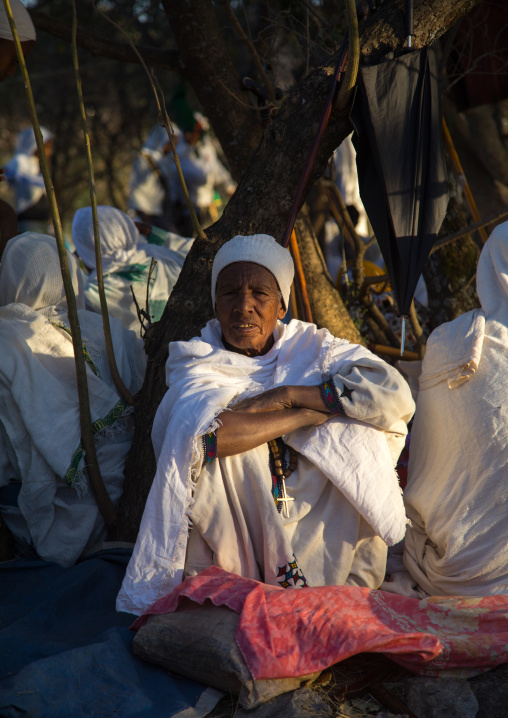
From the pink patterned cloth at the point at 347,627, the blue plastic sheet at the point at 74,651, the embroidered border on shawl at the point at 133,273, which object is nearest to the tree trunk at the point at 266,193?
the blue plastic sheet at the point at 74,651

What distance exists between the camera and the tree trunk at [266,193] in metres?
3.20

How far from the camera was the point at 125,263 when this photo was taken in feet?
19.7

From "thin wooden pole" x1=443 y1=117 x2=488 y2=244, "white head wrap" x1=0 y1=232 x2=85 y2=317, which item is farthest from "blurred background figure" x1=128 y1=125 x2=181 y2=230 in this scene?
Result: "white head wrap" x1=0 y1=232 x2=85 y2=317

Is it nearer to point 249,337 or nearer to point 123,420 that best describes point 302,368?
point 249,337

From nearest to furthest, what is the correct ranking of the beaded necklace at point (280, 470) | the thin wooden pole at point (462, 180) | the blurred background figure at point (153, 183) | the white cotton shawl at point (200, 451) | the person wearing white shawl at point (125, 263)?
the white cotton shawl at point (200, 451) → the beaded necklace at point (280, 470) → the thin wooden pole at point (462, 180) → the person wearing white shawl at point (125, 263) → the blurred background figure at point (153, 183)

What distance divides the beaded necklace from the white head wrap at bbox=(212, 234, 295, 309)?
72 centimetres

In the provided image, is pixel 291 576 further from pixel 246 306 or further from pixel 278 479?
pixel 246 306

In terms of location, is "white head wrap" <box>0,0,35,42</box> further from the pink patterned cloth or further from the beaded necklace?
the pink patterned cloth

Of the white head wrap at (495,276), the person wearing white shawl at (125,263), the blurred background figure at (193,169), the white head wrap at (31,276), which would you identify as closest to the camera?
the white head wrap at (495,276)

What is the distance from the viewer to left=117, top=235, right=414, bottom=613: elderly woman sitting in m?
2.50

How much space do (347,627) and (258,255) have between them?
150cm

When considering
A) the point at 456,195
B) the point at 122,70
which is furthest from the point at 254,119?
the point at 122,70

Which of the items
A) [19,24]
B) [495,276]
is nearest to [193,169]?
[19,24]

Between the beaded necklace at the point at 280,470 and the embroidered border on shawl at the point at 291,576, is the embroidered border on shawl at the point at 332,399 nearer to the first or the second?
the beaded necklace at the point at 280,470
